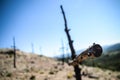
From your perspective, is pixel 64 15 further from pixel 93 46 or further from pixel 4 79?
pixel 4 79

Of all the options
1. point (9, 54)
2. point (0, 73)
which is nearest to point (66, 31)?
point (0, 73)

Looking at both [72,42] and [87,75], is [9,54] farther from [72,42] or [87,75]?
[72,42]

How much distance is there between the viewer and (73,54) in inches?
404

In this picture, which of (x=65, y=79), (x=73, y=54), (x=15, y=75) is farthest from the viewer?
(x=15, y=75)

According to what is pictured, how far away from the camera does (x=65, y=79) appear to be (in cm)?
3362

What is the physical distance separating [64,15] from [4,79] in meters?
29.5

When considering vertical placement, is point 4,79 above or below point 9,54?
below

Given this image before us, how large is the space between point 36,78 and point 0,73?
10.9m

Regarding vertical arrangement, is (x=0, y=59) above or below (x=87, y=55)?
above

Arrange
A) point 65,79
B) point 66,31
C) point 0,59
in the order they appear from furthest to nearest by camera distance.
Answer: point 0,59 < point 65,79 < point 66,31

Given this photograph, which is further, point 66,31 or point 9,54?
point 9,54

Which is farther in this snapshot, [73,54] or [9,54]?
[9,54]

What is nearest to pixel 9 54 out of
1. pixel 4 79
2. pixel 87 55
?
pixel 4 79

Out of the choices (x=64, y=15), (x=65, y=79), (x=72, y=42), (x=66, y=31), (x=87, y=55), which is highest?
(x=64, y=15)
